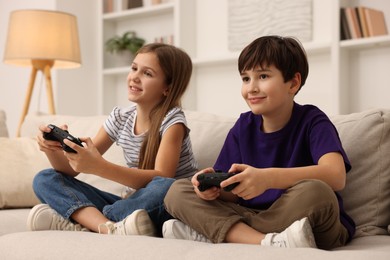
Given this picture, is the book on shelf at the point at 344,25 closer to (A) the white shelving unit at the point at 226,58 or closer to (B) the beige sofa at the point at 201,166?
(A) the white shelving unit at the point at 226,58

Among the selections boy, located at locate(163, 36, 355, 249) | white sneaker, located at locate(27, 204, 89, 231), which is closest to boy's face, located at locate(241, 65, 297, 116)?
boy, located at locate(163, 36, 355, 249)

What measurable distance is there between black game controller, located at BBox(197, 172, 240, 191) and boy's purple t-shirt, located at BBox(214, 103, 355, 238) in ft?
0.80

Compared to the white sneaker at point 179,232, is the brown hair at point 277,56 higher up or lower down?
higher up

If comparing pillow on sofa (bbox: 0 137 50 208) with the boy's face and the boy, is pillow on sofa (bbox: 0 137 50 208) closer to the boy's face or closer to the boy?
the boy

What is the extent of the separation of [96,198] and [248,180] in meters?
0.71

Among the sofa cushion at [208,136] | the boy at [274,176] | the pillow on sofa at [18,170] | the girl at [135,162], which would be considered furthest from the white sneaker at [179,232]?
the pillow on sofa at [18,170]

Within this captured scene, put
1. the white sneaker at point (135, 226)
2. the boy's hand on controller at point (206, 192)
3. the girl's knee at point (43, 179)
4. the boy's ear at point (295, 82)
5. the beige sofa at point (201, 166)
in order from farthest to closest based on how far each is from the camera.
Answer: the girl's knee at point (43, 179)
the boy's ear at point (295, 82)
the white sneaker at point (135, 226)
the boy's hand on controller at point (206, 192)
the beige sofa at point (201, 166)

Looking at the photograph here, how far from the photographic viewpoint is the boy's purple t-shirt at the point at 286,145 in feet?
5.32

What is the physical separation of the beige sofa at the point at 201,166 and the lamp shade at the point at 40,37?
3.63 ft

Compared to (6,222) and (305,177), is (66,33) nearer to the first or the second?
(6,222)

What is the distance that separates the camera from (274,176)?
4.80 feet

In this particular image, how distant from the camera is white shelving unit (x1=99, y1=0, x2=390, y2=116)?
12.4ft

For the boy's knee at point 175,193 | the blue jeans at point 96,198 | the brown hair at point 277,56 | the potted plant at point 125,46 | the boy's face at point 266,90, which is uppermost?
the potted plant at point 125,46

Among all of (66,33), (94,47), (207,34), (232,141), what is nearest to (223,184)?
(232,141)
